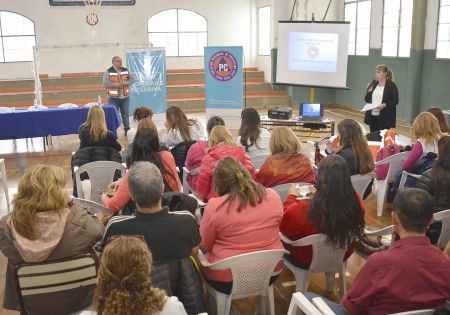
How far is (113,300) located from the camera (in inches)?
57.9

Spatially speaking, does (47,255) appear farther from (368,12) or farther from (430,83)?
(368,12)

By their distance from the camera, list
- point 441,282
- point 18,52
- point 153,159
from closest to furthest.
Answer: point 441,282 < point 153,159 < point 18,52

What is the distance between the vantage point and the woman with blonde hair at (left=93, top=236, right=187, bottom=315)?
1.48m

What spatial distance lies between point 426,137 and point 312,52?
4.81 m

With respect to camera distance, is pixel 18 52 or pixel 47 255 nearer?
pixel 47 255

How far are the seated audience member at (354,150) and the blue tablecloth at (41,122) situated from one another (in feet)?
15.1

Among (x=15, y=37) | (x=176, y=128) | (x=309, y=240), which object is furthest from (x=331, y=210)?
(x=15, y=37)

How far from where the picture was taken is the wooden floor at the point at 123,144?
10.3 ft

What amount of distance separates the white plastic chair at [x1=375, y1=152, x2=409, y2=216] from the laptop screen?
2692mm

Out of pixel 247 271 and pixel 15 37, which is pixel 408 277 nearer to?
pixel 247 271

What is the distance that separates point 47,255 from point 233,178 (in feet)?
3.22

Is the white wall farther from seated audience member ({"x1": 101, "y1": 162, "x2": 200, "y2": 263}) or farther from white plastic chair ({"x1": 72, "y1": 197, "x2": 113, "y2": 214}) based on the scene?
seated audience member ({"x1": 101, "y1": 162, "x2": 200, "y2": 263})

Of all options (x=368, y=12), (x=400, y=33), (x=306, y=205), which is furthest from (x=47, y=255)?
(x=368, y=12)

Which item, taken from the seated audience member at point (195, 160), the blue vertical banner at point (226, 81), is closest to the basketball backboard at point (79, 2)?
the blue vertical banner at point (226, 81)
